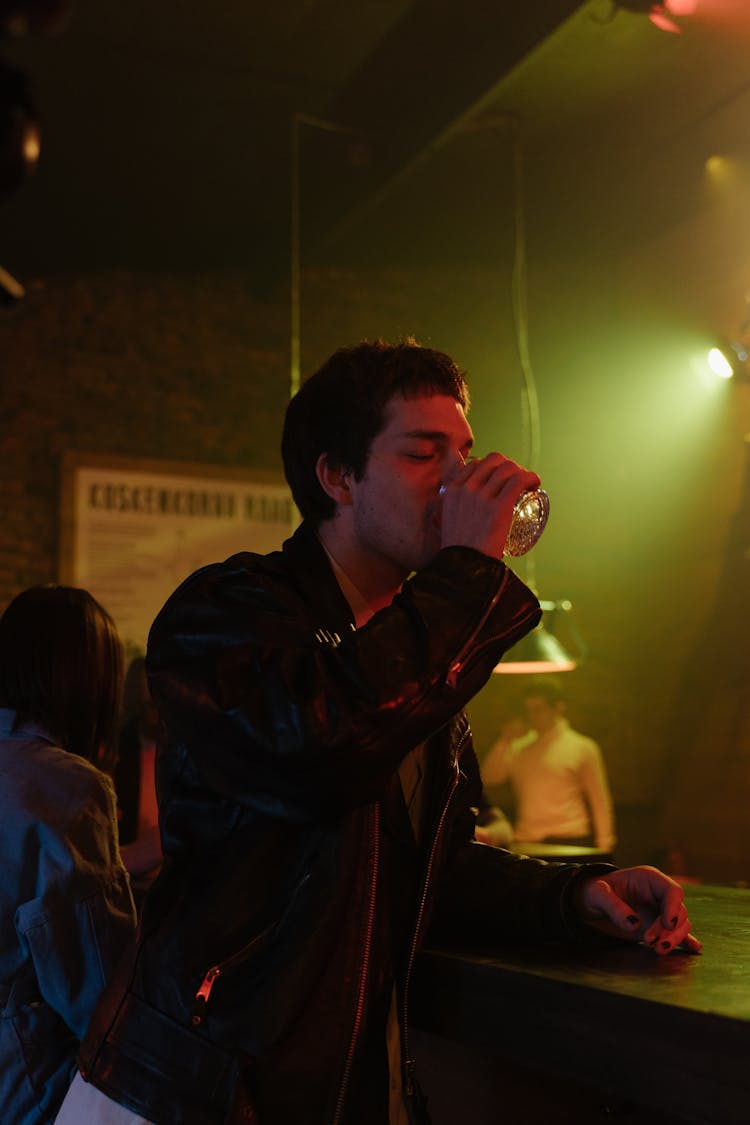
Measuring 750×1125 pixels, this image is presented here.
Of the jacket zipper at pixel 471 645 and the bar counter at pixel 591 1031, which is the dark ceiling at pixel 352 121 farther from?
the bar counter at pixel 591 1031

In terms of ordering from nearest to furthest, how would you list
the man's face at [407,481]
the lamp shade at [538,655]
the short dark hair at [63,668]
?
the man's face at [407,481]
the short dark hair at [63,668]
the lamp shade at [538,655]

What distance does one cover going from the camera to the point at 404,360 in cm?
139

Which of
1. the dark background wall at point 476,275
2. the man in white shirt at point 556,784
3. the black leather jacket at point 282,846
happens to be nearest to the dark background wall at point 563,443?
the dark background wall at point 476,275

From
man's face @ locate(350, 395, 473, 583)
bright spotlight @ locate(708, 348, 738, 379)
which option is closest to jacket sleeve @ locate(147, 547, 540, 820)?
man's face @ locate(350, 395, 473, 583)

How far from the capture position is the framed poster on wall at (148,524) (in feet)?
20.4

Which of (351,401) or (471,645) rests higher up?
(351,401)

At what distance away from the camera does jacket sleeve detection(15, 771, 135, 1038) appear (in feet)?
5.08

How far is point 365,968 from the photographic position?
3.76 feet

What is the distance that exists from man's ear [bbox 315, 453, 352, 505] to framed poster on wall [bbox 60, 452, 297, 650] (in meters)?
4.90

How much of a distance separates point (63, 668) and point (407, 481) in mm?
721

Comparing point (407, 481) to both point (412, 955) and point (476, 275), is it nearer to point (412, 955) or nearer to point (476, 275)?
point (412, 955)

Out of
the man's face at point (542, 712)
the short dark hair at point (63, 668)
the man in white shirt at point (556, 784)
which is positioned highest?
the short dark hair at point (63, 668)

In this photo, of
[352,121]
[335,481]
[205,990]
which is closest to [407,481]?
[335,481]

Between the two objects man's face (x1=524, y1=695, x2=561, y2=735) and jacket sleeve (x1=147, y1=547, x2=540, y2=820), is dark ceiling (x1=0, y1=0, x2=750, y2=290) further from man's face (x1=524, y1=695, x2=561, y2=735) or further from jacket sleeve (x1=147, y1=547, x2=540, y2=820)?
jacket sleeve (x1=147, y1=547, x2=540, y2=820)
